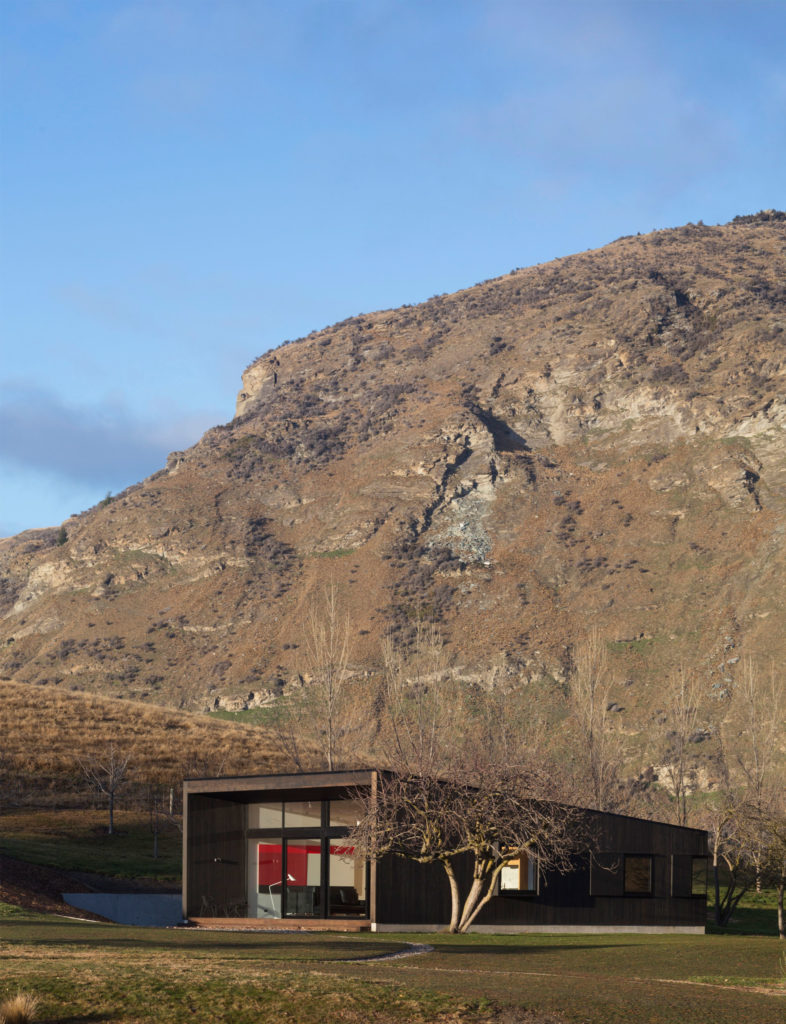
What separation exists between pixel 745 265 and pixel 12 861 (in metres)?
125

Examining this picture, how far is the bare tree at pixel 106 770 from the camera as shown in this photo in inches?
2000

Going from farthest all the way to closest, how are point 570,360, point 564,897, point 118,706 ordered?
point 570,360 → point 118,706 → point 564,897

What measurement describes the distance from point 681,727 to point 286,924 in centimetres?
4245

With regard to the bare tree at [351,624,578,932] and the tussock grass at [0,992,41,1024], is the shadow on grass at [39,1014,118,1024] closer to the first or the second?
the tussock grass at [0,992,41,1024]

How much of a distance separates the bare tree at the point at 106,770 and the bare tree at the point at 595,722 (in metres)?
21.5

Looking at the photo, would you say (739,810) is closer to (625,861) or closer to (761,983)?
(625,861)

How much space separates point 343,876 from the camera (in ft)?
99.6

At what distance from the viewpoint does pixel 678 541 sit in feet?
314

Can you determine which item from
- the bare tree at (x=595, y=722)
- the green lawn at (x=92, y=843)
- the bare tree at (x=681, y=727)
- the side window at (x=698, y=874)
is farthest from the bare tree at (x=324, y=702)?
the side window at (x=698, y=874)

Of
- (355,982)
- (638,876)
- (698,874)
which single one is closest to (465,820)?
(638,876)

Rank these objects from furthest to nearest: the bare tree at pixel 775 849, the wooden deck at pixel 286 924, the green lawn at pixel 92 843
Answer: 1. the green lawn at pixel 92 843
2. the bare tree at pixel 775 849
3. the wooden deck at pixel 286 924

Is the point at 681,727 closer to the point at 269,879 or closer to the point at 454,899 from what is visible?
the point at 269,879

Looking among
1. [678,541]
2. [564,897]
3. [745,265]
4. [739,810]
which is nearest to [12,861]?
[564,897]

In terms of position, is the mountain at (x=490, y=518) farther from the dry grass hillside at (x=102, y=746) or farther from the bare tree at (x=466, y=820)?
the bare tree at (x=466, y=820)
